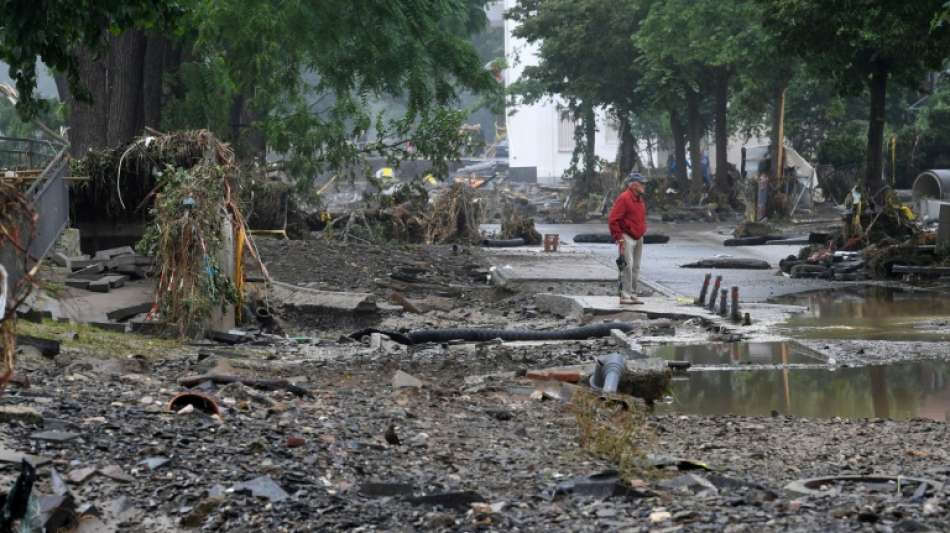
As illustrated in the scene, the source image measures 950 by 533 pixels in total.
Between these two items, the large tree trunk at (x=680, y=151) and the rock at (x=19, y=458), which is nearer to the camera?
the rock at (x=19, y=458)

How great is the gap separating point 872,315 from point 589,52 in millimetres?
35393

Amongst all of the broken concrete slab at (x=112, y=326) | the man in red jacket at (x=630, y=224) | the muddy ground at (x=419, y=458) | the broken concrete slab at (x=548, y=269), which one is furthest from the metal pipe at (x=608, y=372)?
the broken concrete slab at (x=548, y=269)

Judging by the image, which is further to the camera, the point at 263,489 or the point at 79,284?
the point at 79,284

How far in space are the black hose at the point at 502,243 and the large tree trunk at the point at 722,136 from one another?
1516 centimetres

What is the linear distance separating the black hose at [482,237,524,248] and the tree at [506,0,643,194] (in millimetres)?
18328

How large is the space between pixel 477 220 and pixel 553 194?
34529 mm

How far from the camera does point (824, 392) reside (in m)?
12.4

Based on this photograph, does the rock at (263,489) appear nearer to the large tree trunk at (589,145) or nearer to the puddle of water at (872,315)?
the puddle of water at (872,315)

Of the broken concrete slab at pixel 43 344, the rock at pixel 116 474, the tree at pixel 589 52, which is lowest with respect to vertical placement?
the rock at pixel 116 474

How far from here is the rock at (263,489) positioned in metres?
7.30

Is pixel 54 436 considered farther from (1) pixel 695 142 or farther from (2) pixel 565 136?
(2) pixel 565 136

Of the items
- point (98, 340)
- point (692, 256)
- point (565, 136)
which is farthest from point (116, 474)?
point (565, 136)

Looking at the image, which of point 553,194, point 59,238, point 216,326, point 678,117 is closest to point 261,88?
point 59,238

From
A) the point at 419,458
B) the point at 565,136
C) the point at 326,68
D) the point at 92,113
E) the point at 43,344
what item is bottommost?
the point at 419,458
